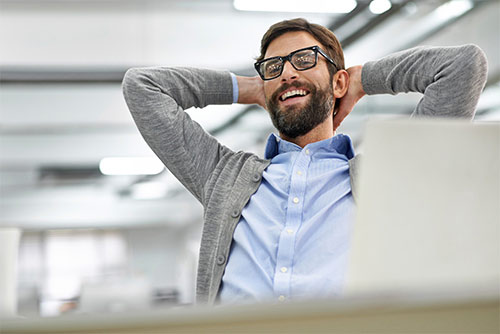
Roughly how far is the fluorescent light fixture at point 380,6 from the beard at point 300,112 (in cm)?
257

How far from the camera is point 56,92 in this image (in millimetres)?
5898

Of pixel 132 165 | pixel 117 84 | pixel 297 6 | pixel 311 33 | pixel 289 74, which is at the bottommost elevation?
pixel 132 165

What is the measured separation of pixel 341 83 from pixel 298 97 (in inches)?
7.2

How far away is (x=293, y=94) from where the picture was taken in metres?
1.77

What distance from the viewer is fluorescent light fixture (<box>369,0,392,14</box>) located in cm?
415

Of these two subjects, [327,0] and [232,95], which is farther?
[327,0]

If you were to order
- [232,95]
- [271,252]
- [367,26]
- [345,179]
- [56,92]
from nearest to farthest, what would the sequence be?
[271,252]
[345,179]
[232,95]
[367,26]
[56,92]

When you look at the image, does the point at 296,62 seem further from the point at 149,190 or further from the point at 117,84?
the point at 149,190

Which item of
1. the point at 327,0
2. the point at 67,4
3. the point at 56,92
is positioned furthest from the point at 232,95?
the point at 56,92

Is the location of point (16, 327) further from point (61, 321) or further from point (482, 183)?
point (482, 183)

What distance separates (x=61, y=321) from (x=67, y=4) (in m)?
4.39

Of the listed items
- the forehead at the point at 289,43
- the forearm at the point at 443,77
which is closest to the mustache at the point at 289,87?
the forehead at the point at 289,43

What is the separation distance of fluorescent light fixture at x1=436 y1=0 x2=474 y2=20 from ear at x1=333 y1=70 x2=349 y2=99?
9.09 feet

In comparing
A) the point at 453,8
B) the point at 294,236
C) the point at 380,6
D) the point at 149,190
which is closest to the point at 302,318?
the point at 294,236
